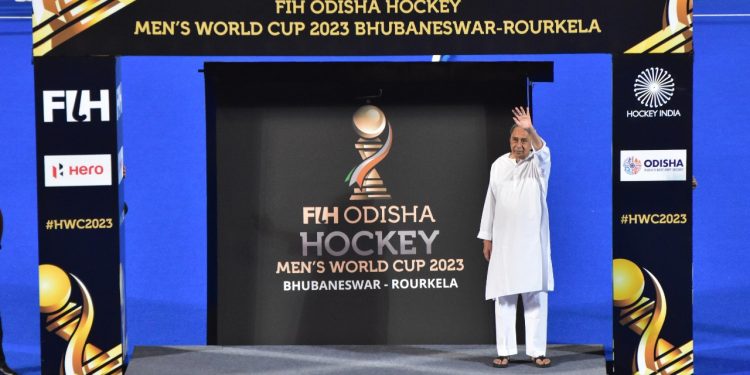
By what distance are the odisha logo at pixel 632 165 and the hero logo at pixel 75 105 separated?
141 inches

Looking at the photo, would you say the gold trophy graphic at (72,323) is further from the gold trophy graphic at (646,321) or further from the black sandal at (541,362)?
the gold trophy graphic at (646,321)

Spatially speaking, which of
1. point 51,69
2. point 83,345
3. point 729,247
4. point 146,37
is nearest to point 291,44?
point 146,37

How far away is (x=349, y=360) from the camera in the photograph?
10633 millimetres

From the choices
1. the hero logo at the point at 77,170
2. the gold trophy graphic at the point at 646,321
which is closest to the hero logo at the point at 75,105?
the hero logo at the point at 77,170

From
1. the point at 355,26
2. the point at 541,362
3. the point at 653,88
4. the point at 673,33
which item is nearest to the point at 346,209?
the point at 355,26

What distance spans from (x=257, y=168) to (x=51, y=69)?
173 centimetres

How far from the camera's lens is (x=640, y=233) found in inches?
409

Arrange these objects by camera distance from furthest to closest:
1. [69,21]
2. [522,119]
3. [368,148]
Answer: [368,148] → [522,119] → [69,21]

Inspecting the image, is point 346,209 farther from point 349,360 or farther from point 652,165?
point 652,165

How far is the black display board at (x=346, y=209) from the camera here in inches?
434

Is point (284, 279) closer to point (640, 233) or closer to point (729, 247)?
point (640, 233)

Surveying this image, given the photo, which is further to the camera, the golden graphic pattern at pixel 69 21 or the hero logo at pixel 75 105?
the hero logo at pixel 75 105

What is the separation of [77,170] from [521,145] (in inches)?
121

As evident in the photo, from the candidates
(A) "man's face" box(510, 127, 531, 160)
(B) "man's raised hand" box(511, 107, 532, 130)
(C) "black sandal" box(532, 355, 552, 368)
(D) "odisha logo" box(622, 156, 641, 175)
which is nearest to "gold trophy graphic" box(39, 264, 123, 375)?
(C) "black sandal" box(532, 355, 552, 368)
